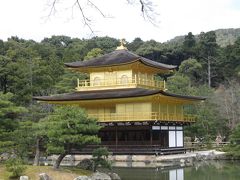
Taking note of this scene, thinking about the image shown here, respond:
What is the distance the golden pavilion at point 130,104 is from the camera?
32.1 metres

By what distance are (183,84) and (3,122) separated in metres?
28.8

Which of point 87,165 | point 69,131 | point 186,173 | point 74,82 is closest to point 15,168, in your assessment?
point 69,131

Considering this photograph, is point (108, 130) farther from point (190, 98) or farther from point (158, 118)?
point (190, 98)

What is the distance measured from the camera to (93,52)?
55.3 meters

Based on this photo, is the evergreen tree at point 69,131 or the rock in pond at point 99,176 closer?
the rock in pond at point 99,176

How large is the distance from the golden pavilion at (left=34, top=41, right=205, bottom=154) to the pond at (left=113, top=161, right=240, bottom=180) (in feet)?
16.6

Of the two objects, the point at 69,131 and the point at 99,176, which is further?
the point at 69,131

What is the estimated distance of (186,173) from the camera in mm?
24047

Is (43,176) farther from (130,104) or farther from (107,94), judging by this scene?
(107,94)

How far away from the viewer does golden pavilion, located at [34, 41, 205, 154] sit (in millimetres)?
32062

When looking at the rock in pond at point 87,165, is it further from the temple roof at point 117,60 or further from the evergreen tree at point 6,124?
the temple roof at point 117,60

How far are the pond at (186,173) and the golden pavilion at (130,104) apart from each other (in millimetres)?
5057

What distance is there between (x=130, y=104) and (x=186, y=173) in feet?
33.6

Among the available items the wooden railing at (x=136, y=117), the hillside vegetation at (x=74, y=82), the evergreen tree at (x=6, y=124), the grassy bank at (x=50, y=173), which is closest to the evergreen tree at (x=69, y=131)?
the hillside vegetation at (x=74, y=82)
